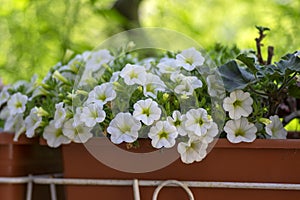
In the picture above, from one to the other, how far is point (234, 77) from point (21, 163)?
13.4 inches

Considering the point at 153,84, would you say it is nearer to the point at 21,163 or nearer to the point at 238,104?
the point at 238,104

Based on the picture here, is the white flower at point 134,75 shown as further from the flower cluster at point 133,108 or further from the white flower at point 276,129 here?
the white flower at point 276,129

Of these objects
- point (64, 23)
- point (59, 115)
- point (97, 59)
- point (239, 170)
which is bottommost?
point (239, 170)

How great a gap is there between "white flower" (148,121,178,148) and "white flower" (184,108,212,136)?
2cm

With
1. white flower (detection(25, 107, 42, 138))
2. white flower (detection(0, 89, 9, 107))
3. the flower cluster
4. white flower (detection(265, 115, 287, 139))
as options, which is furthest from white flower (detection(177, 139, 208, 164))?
white flower (detection(0, 89, 9, 107))

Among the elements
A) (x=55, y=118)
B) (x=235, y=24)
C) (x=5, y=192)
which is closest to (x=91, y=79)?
(x=55, y=118)

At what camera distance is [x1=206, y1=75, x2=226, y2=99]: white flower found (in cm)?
66

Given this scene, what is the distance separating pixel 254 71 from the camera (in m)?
0.66

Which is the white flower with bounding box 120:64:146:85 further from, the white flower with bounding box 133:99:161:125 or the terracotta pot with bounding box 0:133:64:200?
the terracotta pot with bounding box 0:133:64:200

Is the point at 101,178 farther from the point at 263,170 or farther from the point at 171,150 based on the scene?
the point at 263,170

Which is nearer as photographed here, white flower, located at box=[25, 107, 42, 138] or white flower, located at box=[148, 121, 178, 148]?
white flower, located at box=[148, 121, 178, 148]

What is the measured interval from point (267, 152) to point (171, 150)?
0.12 m

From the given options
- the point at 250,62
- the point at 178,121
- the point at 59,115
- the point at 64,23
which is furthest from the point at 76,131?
the point at 64,23

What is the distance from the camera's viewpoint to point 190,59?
685mm
